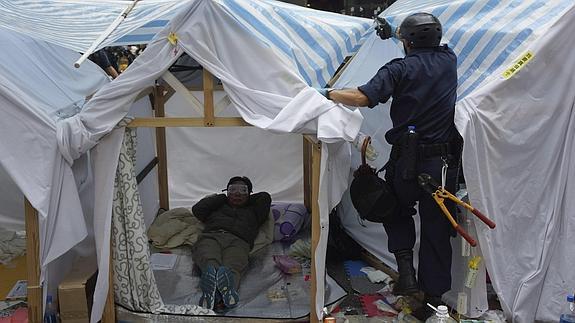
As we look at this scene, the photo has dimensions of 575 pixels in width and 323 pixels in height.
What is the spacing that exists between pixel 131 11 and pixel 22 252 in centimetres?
216

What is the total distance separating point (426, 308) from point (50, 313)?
7.43 ft

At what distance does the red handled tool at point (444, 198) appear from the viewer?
3.12 metres

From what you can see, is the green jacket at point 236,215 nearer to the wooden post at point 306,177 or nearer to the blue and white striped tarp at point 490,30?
the wooden post at point 306,177

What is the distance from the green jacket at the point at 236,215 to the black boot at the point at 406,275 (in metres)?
1.44

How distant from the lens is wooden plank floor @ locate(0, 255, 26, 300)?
12.9 ft

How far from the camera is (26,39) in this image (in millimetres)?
3959

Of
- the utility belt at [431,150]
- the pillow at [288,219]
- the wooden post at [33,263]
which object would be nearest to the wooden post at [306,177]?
the pillow at [288,219]

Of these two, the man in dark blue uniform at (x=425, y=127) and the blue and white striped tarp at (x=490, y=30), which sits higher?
the blue and white striped tarp at (x=490, y=30)

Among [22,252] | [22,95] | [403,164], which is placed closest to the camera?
[22,95]

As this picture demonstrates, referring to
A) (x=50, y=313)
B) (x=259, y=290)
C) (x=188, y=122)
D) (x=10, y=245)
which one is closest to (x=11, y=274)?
(x=10, y=245)

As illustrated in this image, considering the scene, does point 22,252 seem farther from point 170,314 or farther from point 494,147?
point 494,147

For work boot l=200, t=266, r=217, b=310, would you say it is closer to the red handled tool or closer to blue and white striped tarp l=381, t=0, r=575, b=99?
the red handled tool

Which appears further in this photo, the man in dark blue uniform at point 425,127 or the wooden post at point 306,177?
the wooden post at point 306,177

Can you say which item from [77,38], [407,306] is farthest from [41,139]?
[407,306]
